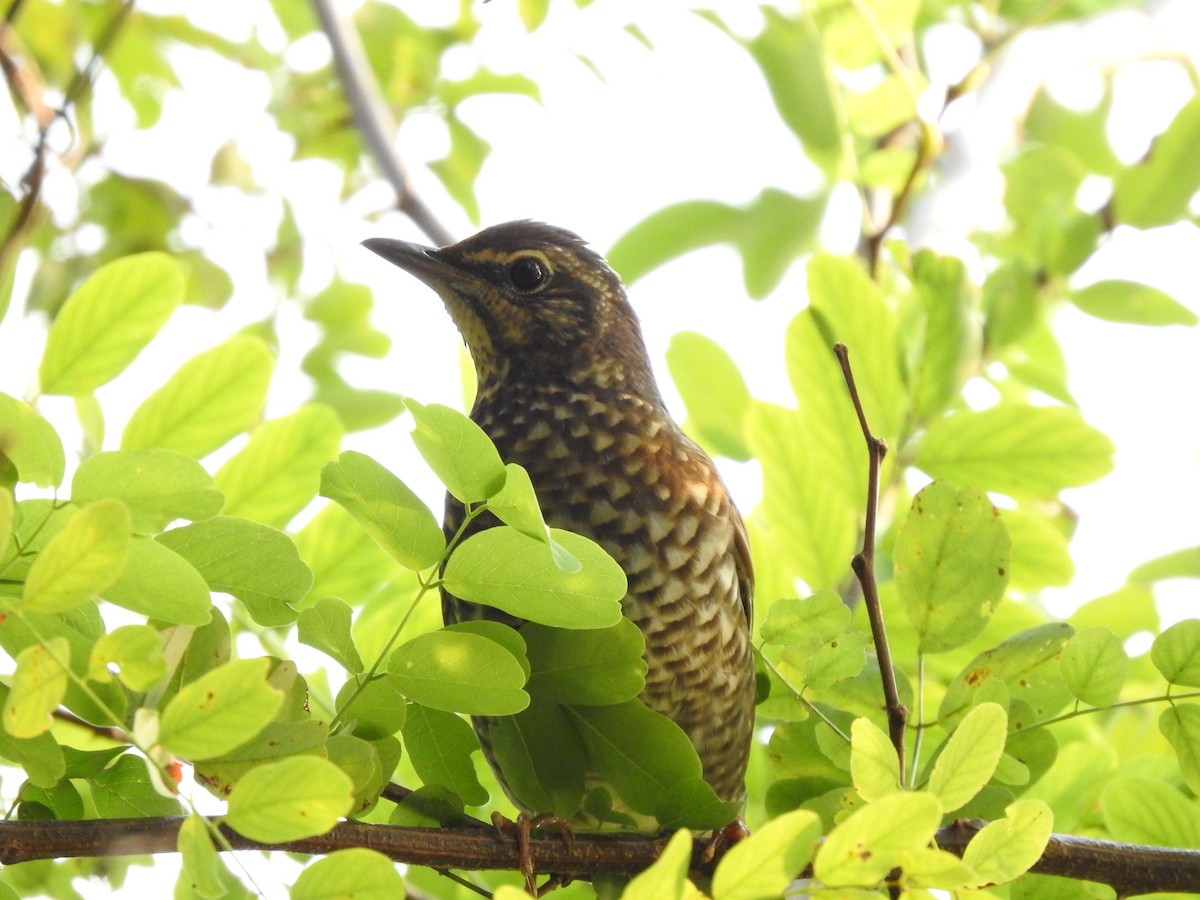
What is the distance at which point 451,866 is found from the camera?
1.71 meters

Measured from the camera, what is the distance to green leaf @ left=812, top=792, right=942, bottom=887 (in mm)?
1255

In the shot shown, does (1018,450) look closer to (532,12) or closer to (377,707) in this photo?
(377,707)

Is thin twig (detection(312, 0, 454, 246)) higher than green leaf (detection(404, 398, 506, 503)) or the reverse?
higher

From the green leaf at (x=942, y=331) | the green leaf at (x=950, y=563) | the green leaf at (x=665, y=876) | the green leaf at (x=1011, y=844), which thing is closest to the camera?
the green leaf at (x=665, y=876)

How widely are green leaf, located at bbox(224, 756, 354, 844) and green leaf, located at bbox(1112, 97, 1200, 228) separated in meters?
2.02

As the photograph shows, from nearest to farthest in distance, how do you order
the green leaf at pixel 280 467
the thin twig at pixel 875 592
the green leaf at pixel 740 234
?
1. the thin twig at pixel 875 592
2. the green leaf at pixel 280 467
3. the green leaf at pixel 740 234

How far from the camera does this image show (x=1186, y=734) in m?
1.69

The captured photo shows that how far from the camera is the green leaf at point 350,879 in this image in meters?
1.24

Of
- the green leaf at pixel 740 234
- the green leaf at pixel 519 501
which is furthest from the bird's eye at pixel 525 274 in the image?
the green leaf at pixel 519 501

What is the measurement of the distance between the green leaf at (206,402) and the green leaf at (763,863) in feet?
3.47

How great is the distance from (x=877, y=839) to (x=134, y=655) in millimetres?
718

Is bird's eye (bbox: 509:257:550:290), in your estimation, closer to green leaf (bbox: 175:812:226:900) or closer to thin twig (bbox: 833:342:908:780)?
thin twig (bbox: 833:342:908:780)

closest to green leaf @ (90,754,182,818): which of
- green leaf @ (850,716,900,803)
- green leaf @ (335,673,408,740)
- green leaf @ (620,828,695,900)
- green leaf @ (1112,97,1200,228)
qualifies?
green leaf @ (335,673,408,740)

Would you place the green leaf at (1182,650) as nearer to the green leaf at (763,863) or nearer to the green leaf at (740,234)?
the green leaf at (763,863)
